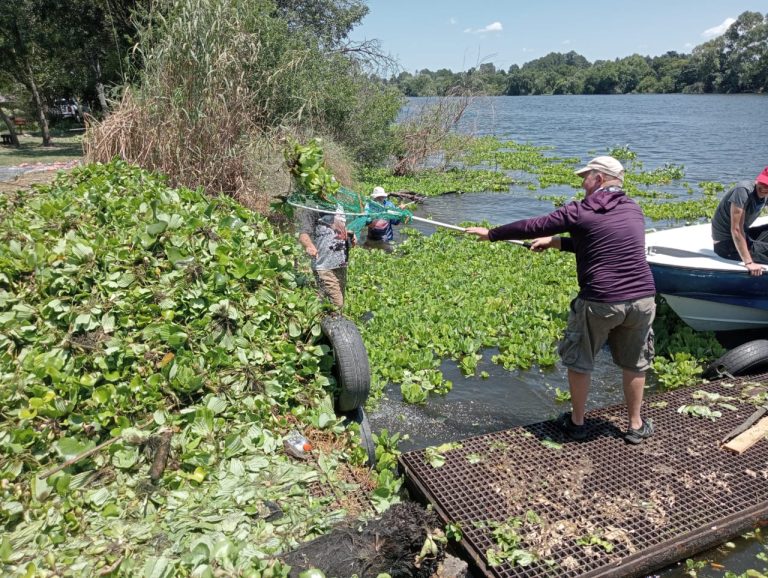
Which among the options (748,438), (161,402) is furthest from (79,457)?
(748,438)

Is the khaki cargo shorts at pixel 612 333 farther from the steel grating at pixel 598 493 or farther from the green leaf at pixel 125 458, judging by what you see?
the green leaf at pixel 125 458

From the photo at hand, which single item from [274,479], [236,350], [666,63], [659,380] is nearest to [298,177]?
[236,350]

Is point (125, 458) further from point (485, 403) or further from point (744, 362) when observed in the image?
point (744, 362)

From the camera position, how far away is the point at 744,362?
5.71 m

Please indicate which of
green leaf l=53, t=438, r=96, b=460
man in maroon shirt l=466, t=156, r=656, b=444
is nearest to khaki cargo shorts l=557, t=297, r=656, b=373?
man in maroon shirt l=466, t=156, r=656, b=444

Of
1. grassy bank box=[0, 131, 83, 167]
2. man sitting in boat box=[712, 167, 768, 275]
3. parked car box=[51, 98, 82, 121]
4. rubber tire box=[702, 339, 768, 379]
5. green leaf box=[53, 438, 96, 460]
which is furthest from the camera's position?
parked car box=[51, 98, 82, 121]

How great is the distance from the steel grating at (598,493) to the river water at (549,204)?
9.7 inches

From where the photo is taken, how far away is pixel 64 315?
4102mm

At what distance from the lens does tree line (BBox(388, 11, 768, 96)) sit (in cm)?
8362

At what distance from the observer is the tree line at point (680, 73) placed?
83625mm

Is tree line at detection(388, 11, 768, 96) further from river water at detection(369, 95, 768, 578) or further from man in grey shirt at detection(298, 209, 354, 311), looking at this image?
man in grey shirt at detection(298, 209, 354, 311)

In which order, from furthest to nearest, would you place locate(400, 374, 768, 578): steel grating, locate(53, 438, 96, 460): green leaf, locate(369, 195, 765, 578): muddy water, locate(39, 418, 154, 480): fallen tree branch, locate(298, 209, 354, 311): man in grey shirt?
locate(298, 209, 354, 311): man in grey shirt
locate(369, 195, 765, 578): muddy water
locate(400, 374, 768, 578): steel grating
locate(53, 438, 96, 460): green leaf
locate(39, 418, 154, 480): fallen tree branch

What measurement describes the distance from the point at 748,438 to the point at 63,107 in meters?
52.3

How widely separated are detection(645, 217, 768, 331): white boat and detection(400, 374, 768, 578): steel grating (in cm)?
191
